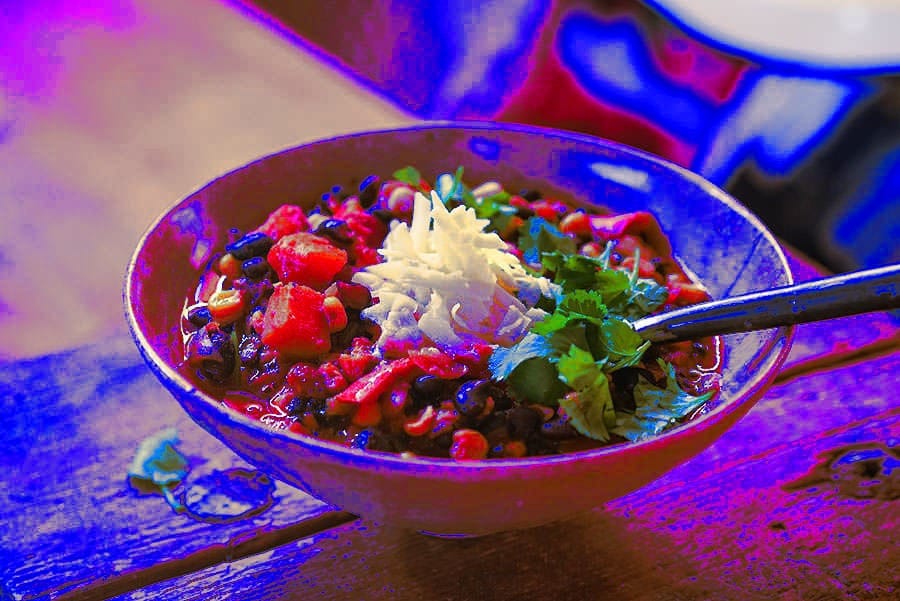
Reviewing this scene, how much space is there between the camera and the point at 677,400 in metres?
1.21

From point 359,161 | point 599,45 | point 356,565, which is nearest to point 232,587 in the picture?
point 356,565

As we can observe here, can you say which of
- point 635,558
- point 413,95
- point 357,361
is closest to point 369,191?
point 357,361

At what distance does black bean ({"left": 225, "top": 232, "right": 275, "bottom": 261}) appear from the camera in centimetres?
148

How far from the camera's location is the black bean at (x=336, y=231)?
1505mm

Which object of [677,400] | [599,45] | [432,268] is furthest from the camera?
[599,45]

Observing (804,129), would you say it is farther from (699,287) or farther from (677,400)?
(677,400)

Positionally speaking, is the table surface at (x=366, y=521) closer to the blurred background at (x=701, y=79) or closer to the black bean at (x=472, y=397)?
the black bean at (x=472, y=397)

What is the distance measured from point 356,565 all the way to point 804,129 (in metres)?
2.77

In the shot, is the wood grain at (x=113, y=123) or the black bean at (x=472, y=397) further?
the wood grain at (x=113, y=123)

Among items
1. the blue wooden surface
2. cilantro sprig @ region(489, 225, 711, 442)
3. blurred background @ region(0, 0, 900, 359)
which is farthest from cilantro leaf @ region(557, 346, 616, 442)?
blurred background @ region(0, 0, 900, 359)

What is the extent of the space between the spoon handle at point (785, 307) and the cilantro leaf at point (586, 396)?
0.19 meters

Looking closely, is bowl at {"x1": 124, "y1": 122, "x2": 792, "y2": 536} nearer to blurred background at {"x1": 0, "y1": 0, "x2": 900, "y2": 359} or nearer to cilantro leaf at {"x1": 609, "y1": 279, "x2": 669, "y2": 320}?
cilantro leaf at {"x1": 609, "y1": 279, "x2": 669, "y2": 320}

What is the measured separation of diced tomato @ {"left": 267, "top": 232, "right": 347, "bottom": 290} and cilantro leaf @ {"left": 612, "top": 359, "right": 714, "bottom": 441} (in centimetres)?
57

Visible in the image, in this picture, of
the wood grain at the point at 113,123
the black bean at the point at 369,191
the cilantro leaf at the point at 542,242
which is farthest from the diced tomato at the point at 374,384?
the wood grain at the point at 113,123
